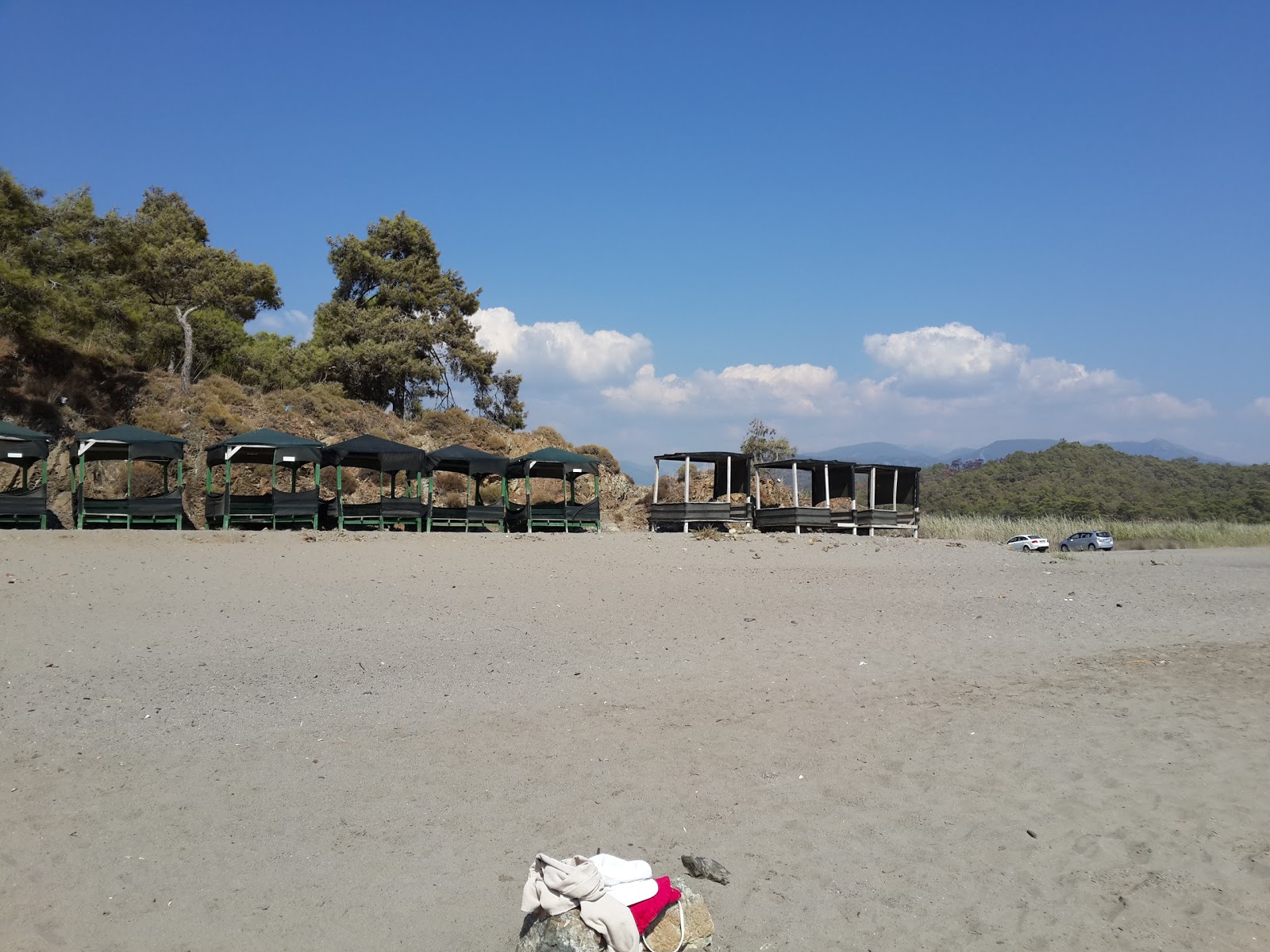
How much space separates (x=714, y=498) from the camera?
27.3m

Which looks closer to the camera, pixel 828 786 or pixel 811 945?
pixel 811 945

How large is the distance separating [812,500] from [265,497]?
15.8m

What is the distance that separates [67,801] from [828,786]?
477 centimetres

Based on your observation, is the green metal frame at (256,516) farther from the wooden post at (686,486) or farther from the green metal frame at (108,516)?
the wooden post at (686,486)

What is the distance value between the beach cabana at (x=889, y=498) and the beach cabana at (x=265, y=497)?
15.0 metres

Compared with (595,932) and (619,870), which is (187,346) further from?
(595,932)

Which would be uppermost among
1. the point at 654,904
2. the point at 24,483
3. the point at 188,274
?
the point at 188,274

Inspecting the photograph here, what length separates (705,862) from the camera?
4.96 meters

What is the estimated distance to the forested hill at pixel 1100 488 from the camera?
5216 centimetres

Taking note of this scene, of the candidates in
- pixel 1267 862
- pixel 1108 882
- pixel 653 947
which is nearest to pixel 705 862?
pixel 653 947

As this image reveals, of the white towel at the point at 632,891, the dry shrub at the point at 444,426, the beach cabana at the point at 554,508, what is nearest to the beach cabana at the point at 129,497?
the beach cabana at the point at 554,508

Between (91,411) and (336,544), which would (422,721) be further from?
(91,411)

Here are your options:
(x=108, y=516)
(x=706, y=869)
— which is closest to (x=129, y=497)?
(x=108, y=516)

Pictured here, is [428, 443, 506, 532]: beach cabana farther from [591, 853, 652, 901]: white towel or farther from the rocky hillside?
[591, 853, 652, 901]: white towel
